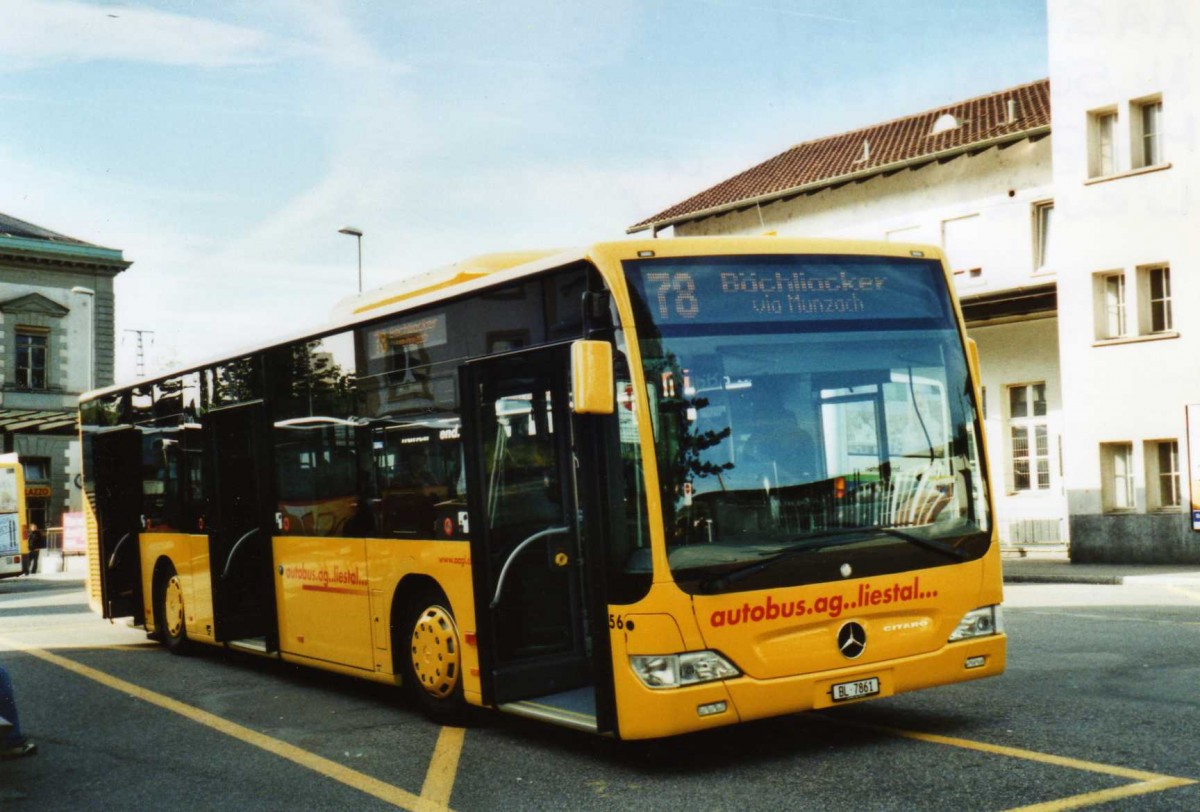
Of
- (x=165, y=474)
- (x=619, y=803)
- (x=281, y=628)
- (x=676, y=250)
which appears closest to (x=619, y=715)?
(x=619, y=803)

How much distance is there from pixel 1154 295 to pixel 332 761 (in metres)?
21.2

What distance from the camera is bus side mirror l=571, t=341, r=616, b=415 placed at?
21.8 ft

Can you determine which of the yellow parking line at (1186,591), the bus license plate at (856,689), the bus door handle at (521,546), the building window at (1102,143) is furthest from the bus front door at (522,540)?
the building window at (1102,143)

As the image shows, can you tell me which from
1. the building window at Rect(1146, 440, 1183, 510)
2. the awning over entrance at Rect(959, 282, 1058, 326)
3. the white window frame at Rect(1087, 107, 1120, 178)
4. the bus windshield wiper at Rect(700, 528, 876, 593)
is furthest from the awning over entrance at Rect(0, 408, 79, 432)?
the bus windshield wiper at Rect(700, 528, 876, 593)

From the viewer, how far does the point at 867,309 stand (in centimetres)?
758

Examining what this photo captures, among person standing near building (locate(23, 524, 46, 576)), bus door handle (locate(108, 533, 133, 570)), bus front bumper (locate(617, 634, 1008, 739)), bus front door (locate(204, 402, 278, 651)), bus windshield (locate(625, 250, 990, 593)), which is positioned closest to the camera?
bus front bumper (locate(617, 634, 1008, 739))

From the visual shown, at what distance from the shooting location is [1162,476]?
81.6 feet

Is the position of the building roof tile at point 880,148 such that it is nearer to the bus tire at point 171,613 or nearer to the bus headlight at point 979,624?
Answer: the bus tire at point 171,613

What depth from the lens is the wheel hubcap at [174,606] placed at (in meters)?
13.3

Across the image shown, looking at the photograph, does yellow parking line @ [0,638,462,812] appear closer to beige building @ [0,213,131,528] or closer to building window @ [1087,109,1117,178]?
building window @ [1087,109,1117,178]

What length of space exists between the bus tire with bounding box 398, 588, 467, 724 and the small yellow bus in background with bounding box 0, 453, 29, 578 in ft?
86.9

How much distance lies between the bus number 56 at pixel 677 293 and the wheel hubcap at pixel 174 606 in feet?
25.7

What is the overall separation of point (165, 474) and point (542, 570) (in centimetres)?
638

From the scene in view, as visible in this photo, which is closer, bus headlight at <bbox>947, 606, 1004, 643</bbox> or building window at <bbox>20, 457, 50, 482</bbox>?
bus headlight at <bbox>947, 606, 1004, 643</bbox>
